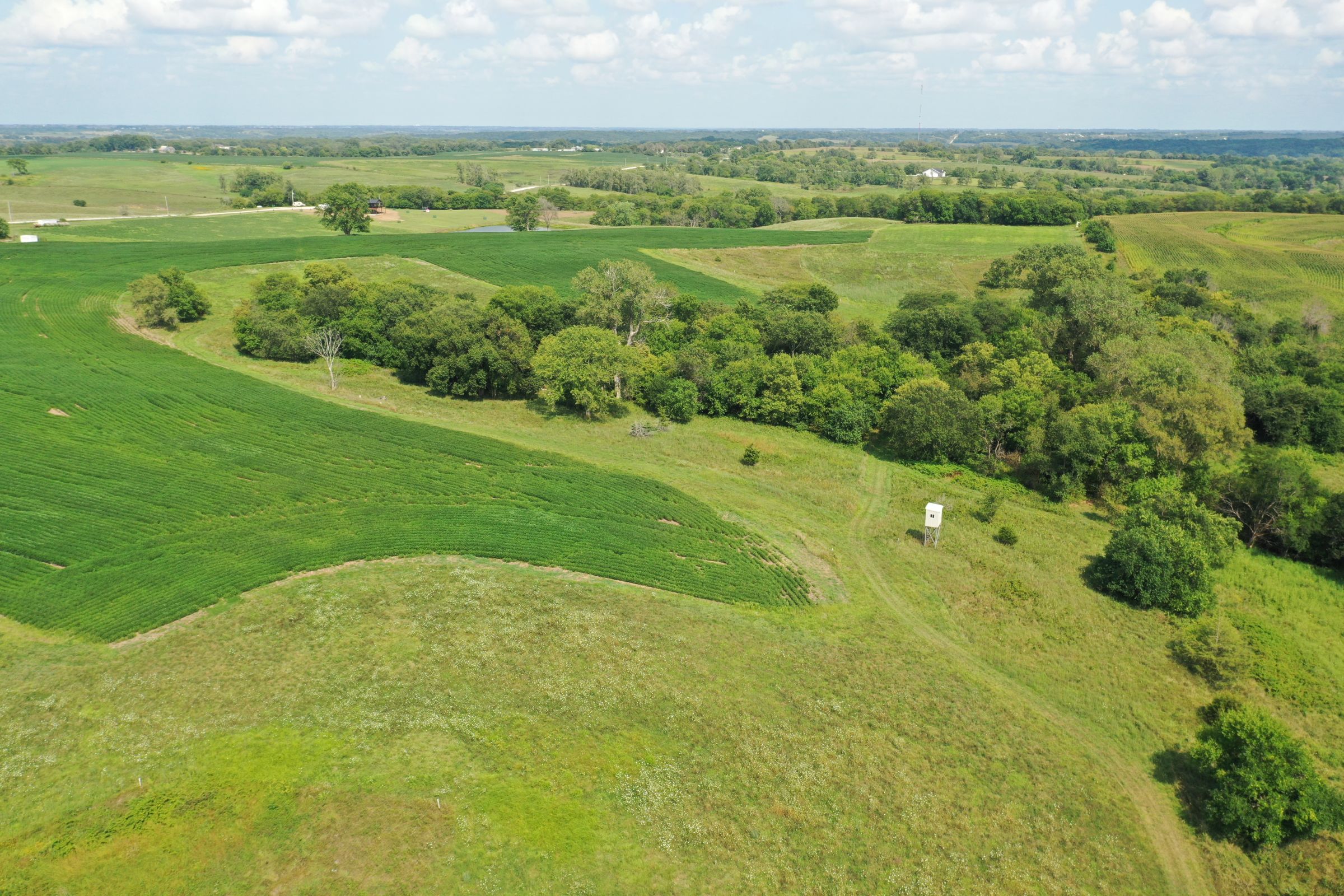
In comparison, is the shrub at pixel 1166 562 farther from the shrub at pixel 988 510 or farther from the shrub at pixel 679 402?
the shrub at pixel 679 402

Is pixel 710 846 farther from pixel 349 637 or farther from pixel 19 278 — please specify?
pixel 19 278

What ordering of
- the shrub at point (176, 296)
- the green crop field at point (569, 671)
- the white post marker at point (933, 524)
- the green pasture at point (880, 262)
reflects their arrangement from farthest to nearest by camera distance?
the green pasture at point (880, 262) → the shrub at point (176, 296) → the white post marker at point (933, 524) → the green crop field at point (569, 671)

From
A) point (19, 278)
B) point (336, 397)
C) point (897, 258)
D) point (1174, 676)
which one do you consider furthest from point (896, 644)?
point (19, 278)

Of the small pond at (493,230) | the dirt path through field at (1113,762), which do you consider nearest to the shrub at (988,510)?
the dirt path through field at (1113,762)

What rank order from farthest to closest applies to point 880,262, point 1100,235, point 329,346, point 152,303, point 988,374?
point 1100,235 < point 880,262 < point 152,303 < point 329,346 < point 988,374

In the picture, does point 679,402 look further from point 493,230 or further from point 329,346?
point 493,230

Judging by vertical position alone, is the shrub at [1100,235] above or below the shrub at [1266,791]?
above

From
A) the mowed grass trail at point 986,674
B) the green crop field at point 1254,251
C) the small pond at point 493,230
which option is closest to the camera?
the mowed grass trail at point 986,674

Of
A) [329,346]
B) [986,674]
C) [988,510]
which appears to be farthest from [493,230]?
[986,674]
